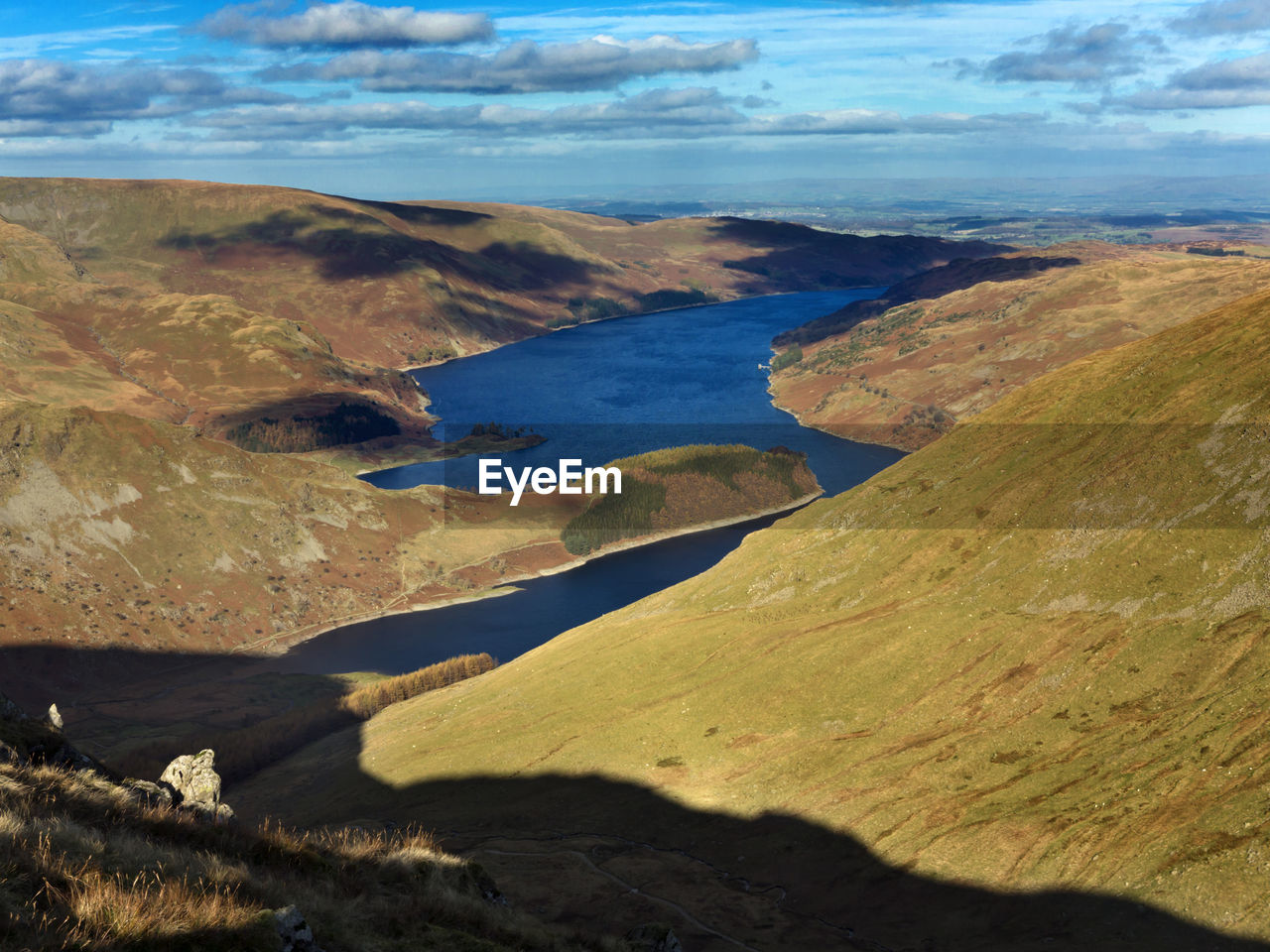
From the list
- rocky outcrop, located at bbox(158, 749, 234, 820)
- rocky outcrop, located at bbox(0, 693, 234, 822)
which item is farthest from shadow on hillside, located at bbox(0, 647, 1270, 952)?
rocky outcrop, located at bbox(158, 749, 234, 820)

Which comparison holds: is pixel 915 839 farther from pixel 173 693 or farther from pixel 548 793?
pixel 173 693

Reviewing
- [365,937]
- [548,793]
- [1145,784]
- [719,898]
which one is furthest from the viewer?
[548,793]

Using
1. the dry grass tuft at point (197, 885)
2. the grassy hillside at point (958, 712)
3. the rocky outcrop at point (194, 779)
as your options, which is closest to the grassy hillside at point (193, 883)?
the dry grass tuft at point (197, 885)

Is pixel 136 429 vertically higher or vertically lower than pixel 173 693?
higher

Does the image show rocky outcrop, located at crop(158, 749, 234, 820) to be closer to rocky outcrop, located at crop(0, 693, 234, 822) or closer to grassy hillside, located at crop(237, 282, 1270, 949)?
rocky outcrop, located at crop(0, 693, 234, 822)

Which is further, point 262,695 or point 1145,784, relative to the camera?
point 262,695

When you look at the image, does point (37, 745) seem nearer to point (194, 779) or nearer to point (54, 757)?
point (54, 757)

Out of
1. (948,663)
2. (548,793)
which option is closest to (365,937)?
(548,793)
